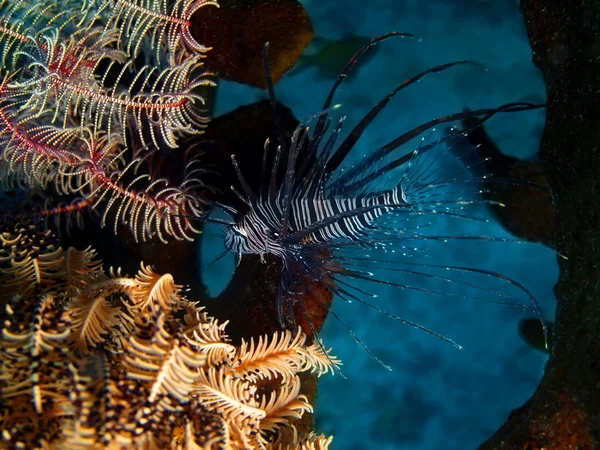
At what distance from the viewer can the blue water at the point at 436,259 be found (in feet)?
11.3

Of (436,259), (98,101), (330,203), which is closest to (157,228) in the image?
(98,101)

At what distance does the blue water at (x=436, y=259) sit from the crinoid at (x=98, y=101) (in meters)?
0.58

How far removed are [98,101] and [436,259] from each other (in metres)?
2.93

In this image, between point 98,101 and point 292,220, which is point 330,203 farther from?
point 98,101

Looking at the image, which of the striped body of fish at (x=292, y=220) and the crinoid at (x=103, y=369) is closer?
the crinoid at (x=103, y=369)

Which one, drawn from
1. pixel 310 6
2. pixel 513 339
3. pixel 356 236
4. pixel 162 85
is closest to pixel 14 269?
pixel 162 85

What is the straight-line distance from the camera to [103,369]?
6.11 feet

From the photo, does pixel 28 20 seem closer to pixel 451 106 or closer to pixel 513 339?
pixel 451 106

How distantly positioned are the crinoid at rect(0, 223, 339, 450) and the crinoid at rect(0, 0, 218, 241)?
602 mm

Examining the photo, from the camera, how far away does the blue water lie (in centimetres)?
346

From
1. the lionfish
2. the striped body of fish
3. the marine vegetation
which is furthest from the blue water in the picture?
the striped body of fish

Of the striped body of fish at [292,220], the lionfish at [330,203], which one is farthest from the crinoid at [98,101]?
the lionfish at [330,203]

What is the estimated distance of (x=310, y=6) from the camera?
3527 mm

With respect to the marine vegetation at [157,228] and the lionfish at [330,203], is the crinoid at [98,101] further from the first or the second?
the lionfish at [330,203]
